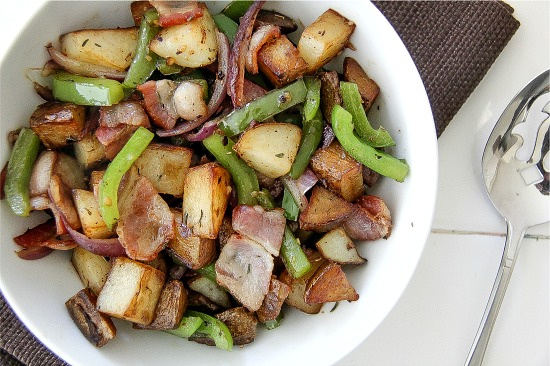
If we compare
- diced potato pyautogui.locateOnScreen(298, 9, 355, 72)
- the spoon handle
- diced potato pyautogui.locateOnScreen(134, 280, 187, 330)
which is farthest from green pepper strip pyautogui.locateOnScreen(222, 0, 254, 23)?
the spoon handle

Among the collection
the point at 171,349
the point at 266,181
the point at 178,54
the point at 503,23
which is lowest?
the point at 171,349

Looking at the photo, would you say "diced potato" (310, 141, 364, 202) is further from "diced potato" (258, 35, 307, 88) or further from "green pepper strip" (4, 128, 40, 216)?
"green pepper strip" (4, 128, 40, 216)

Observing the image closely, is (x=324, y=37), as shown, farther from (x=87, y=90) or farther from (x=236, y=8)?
(x=87, y=90)

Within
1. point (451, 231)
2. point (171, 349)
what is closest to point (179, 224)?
point (171, 349)

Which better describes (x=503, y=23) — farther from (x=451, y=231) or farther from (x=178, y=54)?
(x=178, y=54)

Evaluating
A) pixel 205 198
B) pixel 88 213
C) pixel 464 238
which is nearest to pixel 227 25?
pixel 205 198
